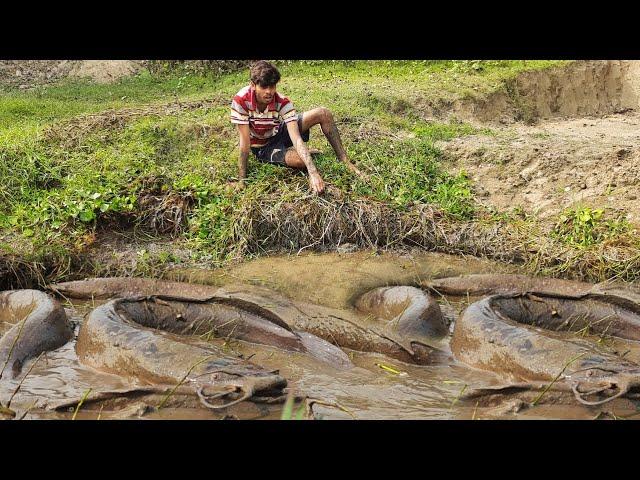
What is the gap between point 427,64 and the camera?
13477mm

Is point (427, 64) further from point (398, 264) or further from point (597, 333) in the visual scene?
point (597, 333)

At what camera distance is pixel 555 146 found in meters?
9.40

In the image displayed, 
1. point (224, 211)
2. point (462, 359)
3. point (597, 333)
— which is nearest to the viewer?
point (462, 359)

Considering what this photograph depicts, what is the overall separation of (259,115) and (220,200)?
1.00 metres

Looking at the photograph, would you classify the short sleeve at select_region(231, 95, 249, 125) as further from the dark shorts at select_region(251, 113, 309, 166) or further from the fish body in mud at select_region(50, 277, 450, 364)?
→ the fish body in mud at select_region(50, 277, 450, 364)

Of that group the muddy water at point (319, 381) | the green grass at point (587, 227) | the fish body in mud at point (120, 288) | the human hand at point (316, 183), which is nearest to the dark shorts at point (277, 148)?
the human hand at point (316, 183)

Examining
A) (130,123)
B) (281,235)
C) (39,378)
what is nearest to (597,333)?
(281,235)

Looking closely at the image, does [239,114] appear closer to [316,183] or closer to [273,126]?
[273,126]

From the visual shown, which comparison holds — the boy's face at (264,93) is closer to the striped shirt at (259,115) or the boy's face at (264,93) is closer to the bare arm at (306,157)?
the striped shirt at (259,115)

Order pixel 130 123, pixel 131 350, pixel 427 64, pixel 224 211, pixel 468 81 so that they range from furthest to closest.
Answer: pixel 427 64 → pixel 468 81 → pixel 130 123 → pixel 224 211 → pixel 131 350

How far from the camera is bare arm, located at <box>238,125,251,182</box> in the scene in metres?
8.34

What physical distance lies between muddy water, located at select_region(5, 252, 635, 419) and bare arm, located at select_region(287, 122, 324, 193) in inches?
37.6

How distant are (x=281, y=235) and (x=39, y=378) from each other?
9.26 feet

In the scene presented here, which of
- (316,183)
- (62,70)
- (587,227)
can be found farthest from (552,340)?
(62,70)
